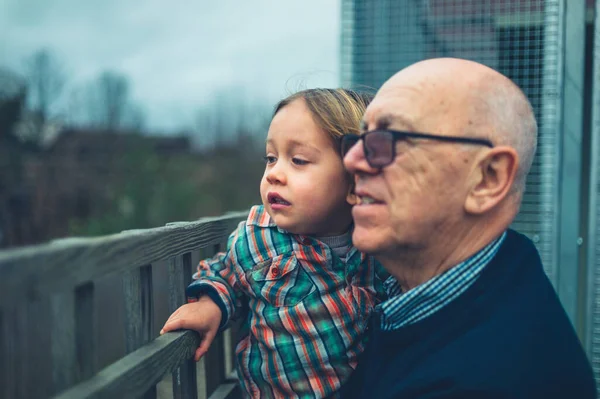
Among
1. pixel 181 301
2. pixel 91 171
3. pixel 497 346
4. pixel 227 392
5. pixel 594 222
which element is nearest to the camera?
pixel 497 346

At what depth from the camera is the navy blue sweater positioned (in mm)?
1308

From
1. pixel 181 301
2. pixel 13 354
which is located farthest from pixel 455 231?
pixel 13 354

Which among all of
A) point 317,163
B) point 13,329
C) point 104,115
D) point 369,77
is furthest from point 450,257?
point 104,115

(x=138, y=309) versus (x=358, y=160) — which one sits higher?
(x=358, y=160)

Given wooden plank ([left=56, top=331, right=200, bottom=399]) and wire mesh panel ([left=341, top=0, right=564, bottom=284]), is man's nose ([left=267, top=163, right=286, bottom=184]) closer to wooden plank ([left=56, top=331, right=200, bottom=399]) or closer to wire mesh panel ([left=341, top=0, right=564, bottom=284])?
wooden plank ([left=56, top=331, right=200, bottom=399])

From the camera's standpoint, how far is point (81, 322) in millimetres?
1220

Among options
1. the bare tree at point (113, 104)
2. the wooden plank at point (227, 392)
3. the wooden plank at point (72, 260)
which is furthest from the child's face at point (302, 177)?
the bare tree at point (113, 104)

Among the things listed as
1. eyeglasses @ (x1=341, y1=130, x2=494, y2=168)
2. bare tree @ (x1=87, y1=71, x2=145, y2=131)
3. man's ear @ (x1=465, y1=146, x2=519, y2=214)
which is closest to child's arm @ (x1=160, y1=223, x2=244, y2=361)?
eyeglasses @ (x1=341, y1=130, x2=494, y2=168)

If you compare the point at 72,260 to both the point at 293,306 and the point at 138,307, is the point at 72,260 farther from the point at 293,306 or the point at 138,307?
the point at 293,306

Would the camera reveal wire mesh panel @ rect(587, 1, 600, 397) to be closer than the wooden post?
Result: No

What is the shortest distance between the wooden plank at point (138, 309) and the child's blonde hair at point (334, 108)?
629mm

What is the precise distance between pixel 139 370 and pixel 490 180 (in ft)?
2.87

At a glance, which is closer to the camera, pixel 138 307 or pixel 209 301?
pixel 138 307

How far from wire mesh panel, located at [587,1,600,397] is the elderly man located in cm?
155
